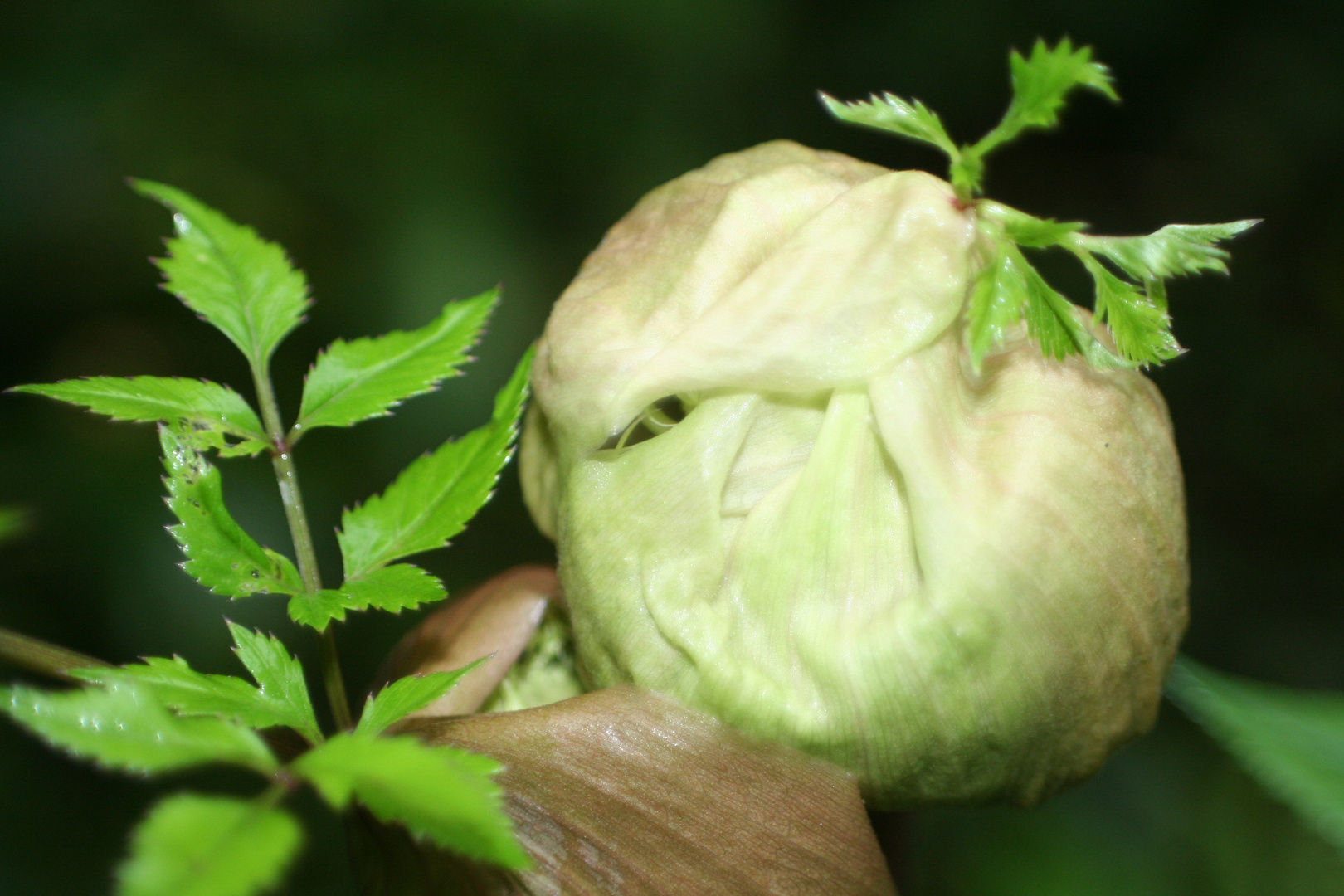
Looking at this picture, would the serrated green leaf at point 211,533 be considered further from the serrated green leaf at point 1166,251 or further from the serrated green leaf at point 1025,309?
the serrated green leaf at point 1166,251

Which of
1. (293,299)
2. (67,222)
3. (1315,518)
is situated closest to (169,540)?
(67,222)

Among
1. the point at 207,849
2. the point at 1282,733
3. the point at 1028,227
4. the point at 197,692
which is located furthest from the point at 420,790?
the point at 1282,733

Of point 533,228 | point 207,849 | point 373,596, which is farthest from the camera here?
point 533,228

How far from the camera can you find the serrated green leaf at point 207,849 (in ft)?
2.13

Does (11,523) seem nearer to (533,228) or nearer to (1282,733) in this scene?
(1282,733)

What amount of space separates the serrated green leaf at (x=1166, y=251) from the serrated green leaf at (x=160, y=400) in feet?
2.50

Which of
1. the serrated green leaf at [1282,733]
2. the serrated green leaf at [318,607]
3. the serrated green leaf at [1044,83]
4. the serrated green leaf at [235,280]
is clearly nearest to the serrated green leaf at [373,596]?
the serrated green leaf at [318,607]

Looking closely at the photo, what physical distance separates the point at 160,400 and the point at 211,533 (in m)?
0.14

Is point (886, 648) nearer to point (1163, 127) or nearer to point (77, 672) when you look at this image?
point (77, 672)

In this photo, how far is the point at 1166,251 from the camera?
3.14 ft

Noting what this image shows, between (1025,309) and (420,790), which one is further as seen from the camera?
(1025,309)

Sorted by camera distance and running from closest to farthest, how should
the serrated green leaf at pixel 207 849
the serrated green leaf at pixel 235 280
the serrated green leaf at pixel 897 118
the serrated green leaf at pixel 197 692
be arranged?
the serrated green leaf at pixel 207 849, the serrated green leaf at pixel 197 692, the serrated green leaf at pixel 897 118, the serrated green leaf at pixel 235 280

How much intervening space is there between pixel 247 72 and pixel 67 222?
0.70m

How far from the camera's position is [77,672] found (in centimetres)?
90
